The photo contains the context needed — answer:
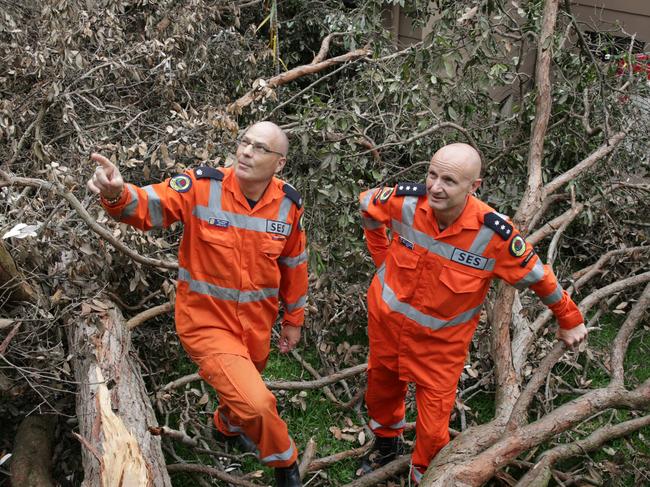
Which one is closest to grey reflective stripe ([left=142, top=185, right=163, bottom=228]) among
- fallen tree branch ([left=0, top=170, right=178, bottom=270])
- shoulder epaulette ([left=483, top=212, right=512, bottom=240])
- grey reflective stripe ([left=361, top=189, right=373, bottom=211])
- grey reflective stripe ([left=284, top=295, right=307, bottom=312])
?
fallen tree branch ([left=0, top=170, right=178, bottom=270])

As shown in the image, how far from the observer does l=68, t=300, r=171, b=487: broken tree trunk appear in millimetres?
2656

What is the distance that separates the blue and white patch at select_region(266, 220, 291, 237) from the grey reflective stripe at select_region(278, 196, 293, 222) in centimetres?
3

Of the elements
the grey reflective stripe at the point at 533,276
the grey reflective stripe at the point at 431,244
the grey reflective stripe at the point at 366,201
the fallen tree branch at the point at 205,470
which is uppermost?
the grey reflective stripe at the point at 366,201

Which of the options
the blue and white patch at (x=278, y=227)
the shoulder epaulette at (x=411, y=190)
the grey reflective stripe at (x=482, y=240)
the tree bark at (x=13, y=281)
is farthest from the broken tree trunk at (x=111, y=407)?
the grey reflective stripe at (x=482, y=240)

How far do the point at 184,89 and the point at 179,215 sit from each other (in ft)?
7.78

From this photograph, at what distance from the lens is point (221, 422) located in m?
3.89

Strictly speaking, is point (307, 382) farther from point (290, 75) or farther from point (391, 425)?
point (290, 75)

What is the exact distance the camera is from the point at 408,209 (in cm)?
337

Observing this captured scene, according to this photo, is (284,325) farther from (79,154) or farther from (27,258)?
(79,154)

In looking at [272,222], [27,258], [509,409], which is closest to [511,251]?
[509,409]

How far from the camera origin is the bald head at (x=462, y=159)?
10.2 ft

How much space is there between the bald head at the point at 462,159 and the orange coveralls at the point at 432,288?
192 millimetres

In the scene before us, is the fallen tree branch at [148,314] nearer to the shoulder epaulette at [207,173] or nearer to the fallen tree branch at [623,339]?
the shoulder epaulette at [207,173]

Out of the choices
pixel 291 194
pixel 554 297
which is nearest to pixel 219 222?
pixel 291 194
